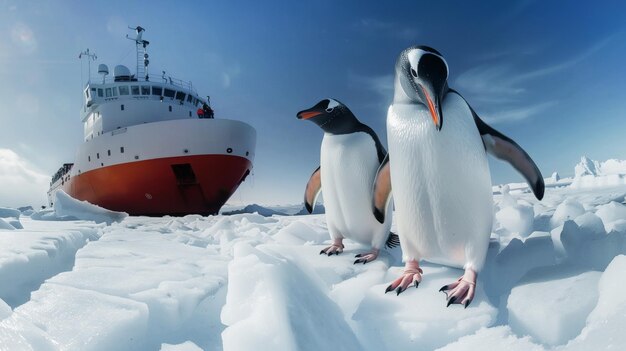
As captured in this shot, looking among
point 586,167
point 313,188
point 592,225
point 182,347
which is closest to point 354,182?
point 313,188

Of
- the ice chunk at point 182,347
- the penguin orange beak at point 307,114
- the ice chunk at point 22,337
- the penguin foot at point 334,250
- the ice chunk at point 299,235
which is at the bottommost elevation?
the ice chunk at point 182,347

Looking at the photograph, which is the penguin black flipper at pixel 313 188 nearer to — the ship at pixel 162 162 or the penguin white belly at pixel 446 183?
the penguin white belly at pixel 446 183

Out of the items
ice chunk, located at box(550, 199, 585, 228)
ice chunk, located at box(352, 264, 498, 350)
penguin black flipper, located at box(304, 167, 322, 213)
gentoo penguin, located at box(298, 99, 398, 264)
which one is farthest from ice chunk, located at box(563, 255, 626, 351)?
penguin black flipper, located at box(304, 167, 322, 213)

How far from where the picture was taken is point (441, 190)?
3.92 feet

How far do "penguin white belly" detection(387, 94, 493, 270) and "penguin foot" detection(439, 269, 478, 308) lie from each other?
8 cm

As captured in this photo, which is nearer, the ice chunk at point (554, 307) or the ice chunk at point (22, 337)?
the ice chunk at point (22, 337)

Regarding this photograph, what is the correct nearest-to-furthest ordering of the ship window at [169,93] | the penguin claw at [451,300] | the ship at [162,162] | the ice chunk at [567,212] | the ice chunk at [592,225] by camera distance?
the penguin claw at [451,300] → the ice chunk at [592,225] → the ice chunk at [567,212] → the ship at [162,162] → the ship window at [169,93]

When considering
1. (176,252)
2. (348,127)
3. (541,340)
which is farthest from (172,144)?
(541,340)

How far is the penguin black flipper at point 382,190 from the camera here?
1.50 m

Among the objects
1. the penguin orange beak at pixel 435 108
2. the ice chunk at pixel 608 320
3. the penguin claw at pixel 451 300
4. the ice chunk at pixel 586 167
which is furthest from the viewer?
the ice chunk at pixel 586 167

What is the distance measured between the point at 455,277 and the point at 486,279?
0.38ft

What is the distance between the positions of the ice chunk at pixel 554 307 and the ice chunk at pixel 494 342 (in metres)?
0.10

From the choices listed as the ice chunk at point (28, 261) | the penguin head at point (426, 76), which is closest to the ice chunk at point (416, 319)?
the penguin head at point (426, 76)

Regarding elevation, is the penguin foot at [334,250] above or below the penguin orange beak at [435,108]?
below
